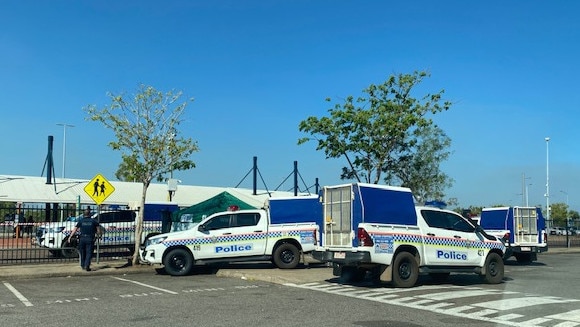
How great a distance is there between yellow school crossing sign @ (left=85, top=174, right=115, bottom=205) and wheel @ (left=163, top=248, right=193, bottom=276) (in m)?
3.33

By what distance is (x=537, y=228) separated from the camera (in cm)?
2198

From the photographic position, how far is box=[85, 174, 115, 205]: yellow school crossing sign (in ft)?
59.1

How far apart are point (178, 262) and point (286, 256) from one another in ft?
11.2

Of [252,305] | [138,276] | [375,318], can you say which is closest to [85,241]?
[138,276]

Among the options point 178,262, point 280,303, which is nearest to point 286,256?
point 178,262

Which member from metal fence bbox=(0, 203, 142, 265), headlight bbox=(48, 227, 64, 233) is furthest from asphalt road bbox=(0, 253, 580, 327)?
headlight bbox=(48, 227, 64, 233)

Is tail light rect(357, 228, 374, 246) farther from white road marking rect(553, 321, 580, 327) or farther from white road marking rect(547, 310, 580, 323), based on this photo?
white road marking rect(553, 321, 580, 327)

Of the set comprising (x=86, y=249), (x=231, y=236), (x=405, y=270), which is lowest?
(x=405, y=270)

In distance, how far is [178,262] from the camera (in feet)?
54.3

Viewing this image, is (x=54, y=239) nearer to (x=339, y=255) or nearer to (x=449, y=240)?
(x=339, y=255)

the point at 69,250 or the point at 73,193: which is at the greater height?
the point at 73,193

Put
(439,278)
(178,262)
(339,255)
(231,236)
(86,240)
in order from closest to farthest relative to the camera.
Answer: (339,255)
(439,278)
(178,262)
(86,240)
(231,236)

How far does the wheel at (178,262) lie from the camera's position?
647 inches

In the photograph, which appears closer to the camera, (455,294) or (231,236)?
(455,294)
